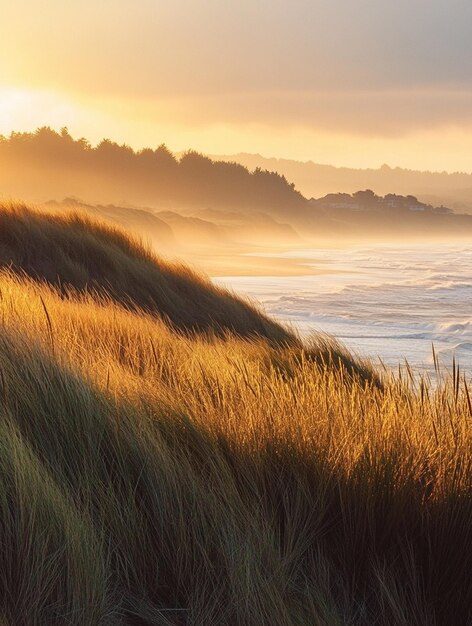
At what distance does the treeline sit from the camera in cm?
8000

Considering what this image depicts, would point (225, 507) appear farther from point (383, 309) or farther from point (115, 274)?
point (383, 309)

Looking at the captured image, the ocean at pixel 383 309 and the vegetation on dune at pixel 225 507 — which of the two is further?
the ocean at pixel 383 309

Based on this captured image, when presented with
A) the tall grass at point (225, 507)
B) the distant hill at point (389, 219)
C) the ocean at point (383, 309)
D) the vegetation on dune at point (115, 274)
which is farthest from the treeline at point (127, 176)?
the tall grass at point (225, 507)

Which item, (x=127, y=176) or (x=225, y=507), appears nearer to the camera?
(x=225, y=507)

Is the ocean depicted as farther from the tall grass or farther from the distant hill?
the distant hill

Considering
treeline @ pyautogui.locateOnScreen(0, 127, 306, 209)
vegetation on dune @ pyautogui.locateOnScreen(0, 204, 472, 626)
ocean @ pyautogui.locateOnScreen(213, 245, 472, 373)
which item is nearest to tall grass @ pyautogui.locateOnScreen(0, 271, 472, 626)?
vegetation on dune @ pyautogui.locateOnScreen(0, 204, 472, 626)

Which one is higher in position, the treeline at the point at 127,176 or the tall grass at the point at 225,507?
the treeline at the point at 127,176

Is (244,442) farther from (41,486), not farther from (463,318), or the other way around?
(463,318)

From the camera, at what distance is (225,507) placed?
6.25 feet

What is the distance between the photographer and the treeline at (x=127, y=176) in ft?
262

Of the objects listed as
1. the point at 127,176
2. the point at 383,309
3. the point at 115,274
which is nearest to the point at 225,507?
the point at 115,274

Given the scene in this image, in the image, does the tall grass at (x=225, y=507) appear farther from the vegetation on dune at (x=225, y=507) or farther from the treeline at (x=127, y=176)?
the treeline at (x=127, y=176)

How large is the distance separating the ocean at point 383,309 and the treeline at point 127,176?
61.9 metres

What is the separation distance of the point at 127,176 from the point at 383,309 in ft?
256
